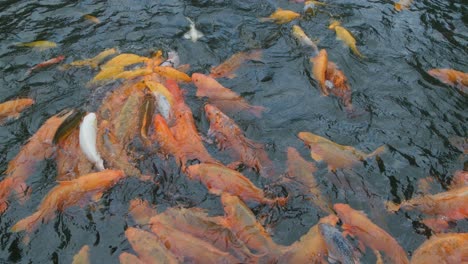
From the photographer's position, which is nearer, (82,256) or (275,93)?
(82,256)

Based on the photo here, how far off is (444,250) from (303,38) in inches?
168

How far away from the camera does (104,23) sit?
812 centimetres

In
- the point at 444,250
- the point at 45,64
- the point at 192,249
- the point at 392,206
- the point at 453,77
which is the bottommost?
the point at 392,206

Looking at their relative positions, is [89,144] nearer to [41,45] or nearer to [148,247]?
[148,247]

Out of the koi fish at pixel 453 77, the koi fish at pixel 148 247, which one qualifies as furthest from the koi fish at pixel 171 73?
the koi fish at pixel 453 77

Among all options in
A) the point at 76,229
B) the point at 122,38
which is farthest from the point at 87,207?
the point at 122,38

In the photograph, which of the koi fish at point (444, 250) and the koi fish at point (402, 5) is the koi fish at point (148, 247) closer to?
the koi fish at point (444, 250)

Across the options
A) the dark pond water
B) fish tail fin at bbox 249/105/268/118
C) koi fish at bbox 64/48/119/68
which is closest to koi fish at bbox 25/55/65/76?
the dark pond water

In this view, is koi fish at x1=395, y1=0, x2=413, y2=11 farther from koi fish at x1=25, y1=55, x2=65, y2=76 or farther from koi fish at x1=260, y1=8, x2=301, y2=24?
koi fish at x1=25, y1=55, x2=65, y2=76

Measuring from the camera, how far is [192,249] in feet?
14.1

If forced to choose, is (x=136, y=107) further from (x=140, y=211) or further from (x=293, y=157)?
(x=293, y=157)

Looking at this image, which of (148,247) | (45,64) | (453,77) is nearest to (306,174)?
(148,247)

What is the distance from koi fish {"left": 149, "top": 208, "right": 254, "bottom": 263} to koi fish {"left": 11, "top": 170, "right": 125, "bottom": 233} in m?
0.79

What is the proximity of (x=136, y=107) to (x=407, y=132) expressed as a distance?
3740 millimetres
